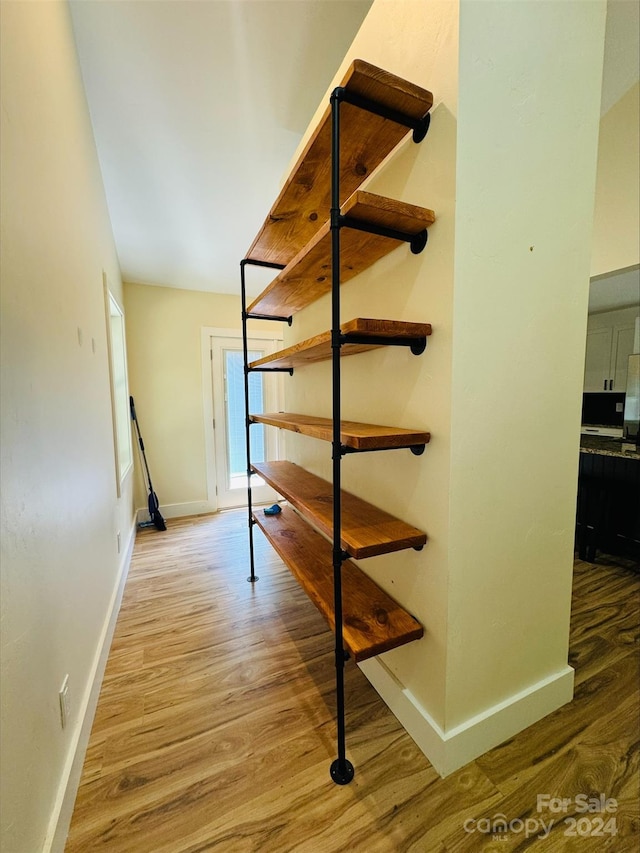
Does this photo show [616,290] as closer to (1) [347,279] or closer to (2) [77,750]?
(1) [347,279]

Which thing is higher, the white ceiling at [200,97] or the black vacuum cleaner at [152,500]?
the white ceiling at [200,97]

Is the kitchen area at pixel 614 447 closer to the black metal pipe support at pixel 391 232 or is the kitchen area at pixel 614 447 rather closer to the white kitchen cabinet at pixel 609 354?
the white kitchen cabinet at pixel 609 354

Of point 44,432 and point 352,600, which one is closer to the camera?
point 44,432

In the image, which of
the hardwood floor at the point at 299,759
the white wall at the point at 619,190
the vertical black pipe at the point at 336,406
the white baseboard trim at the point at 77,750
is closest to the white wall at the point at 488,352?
the hardwood floor at the point at 299,759

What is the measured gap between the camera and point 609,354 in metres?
4.02

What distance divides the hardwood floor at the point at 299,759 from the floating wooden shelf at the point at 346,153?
2.06m

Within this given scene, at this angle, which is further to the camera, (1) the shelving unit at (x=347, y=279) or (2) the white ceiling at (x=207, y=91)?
(2) the white ceiling at (x=207, y=91)

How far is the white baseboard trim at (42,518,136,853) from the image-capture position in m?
0.89

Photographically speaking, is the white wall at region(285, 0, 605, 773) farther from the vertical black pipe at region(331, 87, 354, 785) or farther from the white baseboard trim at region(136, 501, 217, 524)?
the white baseboard trim at region(136, 501, 217, 524)

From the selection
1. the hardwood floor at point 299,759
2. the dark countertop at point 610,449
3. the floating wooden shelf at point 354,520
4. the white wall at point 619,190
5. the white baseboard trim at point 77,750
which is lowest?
the hardwood floor at point 299,759

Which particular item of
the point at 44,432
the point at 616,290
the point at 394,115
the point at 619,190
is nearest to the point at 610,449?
the point at 616,290

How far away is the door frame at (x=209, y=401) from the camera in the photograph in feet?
11.9

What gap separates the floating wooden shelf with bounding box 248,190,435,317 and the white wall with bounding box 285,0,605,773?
0.07 metres

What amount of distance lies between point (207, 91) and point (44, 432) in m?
1.96
